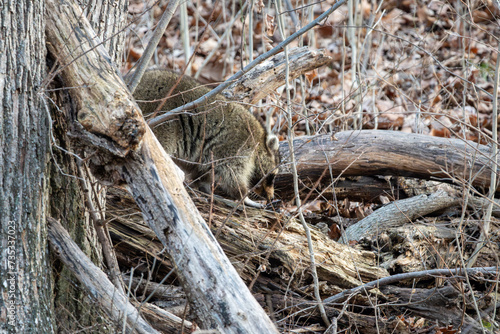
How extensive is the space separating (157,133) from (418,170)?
2.65m

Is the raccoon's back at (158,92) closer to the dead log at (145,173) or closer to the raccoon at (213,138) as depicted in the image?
the raccoon at (213,138)

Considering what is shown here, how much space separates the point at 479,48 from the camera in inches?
356

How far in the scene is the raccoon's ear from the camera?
5320mm

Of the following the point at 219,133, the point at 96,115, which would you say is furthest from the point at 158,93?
the point at 96,115

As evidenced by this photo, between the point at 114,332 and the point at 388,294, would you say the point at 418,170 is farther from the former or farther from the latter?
the point at 114,332

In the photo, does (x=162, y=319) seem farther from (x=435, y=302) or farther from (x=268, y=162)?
(x=268, y=162)

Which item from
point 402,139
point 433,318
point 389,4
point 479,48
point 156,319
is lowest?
point 433,318

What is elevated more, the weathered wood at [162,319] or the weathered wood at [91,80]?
the weathered wood at [91,80]

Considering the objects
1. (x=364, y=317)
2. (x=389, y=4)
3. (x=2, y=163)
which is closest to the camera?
(x=2, y=163)

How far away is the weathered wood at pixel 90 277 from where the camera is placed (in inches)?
112

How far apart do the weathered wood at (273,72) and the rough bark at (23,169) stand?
7.53 feet

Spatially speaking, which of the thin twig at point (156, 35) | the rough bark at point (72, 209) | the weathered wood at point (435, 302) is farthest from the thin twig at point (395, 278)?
the thin twig at point (156, 35)

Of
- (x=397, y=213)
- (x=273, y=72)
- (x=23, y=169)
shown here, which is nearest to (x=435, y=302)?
(x=397, y=213)

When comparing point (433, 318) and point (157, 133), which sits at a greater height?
point (157, 133)
